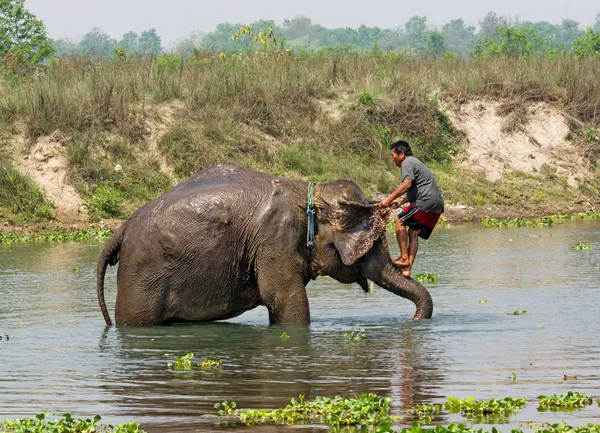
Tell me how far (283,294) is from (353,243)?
0.92 meters

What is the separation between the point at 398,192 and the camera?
12922mm

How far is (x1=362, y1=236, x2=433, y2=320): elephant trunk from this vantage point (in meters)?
12.8

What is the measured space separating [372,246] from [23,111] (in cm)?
1702

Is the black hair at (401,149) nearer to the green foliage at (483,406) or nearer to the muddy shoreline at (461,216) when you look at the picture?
the green foliage at (483,406)

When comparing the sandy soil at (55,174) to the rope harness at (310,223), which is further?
the sandy soil at (55,174)

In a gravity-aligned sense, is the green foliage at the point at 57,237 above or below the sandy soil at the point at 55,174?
below

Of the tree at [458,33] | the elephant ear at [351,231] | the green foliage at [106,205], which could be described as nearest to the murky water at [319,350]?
the elephant ear at [351,231]

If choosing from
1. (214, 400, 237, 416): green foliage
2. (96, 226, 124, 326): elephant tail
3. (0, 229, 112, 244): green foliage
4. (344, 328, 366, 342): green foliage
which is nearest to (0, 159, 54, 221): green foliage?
(0, 229, 112, 244): green foliage

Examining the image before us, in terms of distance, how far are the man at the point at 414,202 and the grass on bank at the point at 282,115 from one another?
13236 millimetres

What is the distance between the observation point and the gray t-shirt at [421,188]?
43.2 feet

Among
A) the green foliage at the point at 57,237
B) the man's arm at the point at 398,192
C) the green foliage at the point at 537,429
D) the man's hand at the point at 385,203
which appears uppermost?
the man's arm at the point at 398,192

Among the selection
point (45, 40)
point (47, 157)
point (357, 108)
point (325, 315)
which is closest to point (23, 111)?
point (47, 157)

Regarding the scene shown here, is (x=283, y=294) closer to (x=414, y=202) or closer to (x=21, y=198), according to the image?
(x=414, y=202)

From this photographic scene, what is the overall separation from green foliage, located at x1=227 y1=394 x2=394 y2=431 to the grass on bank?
686 inches
